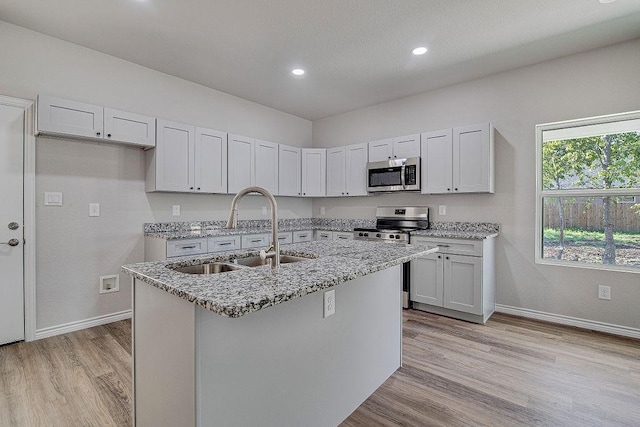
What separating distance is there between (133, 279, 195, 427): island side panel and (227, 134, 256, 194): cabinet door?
2.70 meters

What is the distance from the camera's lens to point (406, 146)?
405cm

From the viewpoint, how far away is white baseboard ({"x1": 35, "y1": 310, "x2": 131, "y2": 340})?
286 cm

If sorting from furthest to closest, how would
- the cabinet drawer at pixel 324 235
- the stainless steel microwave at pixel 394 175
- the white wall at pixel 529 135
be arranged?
the cabinet drawer at pixel 324 235, the stainless steel microwave at pixel 394 175, the white wall at pixel 529 135

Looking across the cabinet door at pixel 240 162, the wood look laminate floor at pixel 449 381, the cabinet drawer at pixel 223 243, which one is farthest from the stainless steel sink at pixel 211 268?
the cabinet door at pixel 240 162

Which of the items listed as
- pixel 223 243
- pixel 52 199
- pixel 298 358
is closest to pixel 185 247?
pixel 223 243

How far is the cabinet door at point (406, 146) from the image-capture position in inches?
156

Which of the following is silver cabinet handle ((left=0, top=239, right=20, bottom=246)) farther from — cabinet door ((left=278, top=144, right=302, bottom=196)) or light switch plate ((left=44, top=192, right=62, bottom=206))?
cabinet door ((left=278, top=144, right=302, bottom=196))

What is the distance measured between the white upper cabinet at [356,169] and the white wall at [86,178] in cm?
218

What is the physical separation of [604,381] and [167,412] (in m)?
2.68

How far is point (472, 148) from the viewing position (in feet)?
11.5

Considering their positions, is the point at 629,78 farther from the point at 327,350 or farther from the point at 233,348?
the point at 233,348

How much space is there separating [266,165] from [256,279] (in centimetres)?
343

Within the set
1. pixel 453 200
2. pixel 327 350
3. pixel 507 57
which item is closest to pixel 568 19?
pixel 507 57

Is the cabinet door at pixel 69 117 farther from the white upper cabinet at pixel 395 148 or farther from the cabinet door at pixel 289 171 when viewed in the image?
the white upper cabinet at pixel 395 148
